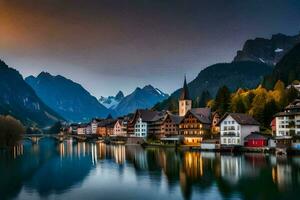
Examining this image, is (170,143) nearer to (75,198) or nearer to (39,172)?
(39,172)

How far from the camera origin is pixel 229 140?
9325cm

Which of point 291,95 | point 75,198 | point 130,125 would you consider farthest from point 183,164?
point 130,125

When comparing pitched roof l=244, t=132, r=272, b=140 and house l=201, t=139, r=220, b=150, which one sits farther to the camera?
house l=201, t=139, r=220, b=150

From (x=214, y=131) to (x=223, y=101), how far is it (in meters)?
11.8

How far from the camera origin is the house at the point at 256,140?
283 feet

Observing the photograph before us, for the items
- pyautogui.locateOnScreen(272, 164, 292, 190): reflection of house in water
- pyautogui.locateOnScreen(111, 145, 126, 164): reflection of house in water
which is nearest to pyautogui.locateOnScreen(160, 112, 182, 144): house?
pyautogui.locateOnScreen(111, 145, 126, 164): reflection of house in water

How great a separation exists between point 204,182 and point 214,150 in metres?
49.1

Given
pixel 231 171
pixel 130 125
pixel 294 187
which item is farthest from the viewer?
pixel 130 125

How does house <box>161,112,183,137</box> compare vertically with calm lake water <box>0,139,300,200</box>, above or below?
above

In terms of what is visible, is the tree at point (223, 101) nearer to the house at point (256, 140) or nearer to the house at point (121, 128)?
the house at point (256, 140)

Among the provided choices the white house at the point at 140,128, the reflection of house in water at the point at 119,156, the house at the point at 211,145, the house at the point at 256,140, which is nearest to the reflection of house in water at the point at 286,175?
the house at the point at 256,140

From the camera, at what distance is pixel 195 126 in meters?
114

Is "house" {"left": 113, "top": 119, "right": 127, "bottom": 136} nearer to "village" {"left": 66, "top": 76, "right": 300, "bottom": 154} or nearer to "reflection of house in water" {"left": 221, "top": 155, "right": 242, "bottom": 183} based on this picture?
"village" {"left": 66, "top": 76, "right": 300, "bottom": 154}

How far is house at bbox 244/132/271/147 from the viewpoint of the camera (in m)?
86.3
